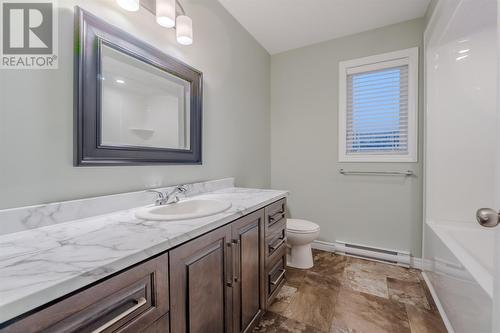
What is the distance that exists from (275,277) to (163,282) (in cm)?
111

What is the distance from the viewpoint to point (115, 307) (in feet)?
1.93

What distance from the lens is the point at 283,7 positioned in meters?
1.96

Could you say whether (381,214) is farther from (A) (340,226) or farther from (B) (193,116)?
(B) (193,116)

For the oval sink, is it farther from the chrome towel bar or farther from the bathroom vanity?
the chrome towel bar

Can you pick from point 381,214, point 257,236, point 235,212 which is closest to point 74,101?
point 235,212

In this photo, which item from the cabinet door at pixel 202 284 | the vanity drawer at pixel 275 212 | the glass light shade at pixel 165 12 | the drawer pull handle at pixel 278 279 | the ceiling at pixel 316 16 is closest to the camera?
the cabinet door at pixel 202 284

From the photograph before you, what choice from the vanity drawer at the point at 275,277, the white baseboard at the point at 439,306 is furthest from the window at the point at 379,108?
the vanity drawer at the point at 275,277

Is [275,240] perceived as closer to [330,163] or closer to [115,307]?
[115,307]

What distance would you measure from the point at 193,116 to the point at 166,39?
51 centimetres

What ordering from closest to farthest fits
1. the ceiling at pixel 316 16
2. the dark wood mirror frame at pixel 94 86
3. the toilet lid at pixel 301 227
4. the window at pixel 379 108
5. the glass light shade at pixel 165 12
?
the dark wood mirror frame at pixel 94 86, the glass light shade at pixel 165 12, the ceiling at pixel 316 16, the toilet lid at pixel 301 227, the window at pixel 379 108

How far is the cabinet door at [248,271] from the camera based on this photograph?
1115 millimetres

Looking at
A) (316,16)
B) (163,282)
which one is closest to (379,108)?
(316,16)

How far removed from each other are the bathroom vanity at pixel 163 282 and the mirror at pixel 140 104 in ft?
1.46

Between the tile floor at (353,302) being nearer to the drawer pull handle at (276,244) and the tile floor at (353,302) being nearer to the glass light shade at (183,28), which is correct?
the drawer pull handle at (276,244)
